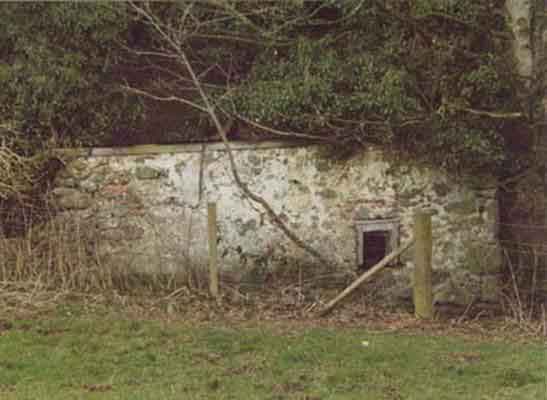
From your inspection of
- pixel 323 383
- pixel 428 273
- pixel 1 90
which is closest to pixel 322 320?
pixel 428 273

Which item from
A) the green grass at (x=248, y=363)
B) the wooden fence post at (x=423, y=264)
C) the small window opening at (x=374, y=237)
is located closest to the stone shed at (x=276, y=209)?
the small window opening at (x=374, y=237)

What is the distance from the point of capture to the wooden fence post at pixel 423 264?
23.8 ft

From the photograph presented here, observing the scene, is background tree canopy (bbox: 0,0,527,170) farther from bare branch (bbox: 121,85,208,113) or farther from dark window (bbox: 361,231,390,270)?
dark window (bbox: 361,231,390,270)

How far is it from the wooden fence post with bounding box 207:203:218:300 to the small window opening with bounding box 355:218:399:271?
1716 mm

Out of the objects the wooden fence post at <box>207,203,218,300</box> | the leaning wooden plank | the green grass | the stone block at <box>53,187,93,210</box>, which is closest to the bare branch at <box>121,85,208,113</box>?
the wooden fence post at <box>207,203,218,300</box>

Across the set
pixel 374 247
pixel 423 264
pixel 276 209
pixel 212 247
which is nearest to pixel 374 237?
pixel 374 247

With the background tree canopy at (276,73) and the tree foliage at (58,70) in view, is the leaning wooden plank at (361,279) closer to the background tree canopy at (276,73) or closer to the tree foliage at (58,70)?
the background tree canopy at (276,73)

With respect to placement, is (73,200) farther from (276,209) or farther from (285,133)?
(285,133)

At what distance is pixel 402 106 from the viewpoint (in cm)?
793

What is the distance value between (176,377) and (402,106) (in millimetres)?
4400

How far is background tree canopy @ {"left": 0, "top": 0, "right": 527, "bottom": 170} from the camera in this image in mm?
8008

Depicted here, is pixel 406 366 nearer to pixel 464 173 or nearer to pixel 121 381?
pixel 121 381

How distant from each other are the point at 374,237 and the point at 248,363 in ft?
11.0

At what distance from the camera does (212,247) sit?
8.00 m
